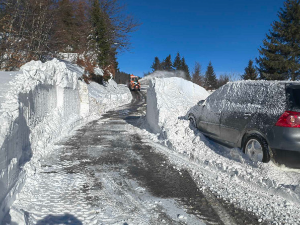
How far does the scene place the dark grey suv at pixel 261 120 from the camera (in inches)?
155

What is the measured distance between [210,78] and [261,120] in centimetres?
7048

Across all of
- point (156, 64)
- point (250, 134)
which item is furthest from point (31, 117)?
point (156, 64)

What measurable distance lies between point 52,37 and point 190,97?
9686 millimetres

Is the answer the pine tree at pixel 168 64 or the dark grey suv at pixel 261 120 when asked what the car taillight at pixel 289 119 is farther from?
the pine tree at pixel 168 64

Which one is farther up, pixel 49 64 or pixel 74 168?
pixel 49 64

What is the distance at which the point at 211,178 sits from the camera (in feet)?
14.4

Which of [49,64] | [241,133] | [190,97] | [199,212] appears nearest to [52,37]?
[49,64]

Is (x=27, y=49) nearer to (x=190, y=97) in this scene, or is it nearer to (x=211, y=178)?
(x=190, y=97)

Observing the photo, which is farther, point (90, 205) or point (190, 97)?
point (190, 97)

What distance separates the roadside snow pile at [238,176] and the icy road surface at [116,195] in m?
0.26

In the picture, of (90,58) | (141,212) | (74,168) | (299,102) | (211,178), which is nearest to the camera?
(141,212)

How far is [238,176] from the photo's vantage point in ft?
14.1

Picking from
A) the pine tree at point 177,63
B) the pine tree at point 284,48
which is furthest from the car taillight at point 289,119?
the pine tree at point 177,63

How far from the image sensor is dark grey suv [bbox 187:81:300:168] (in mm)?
3945
